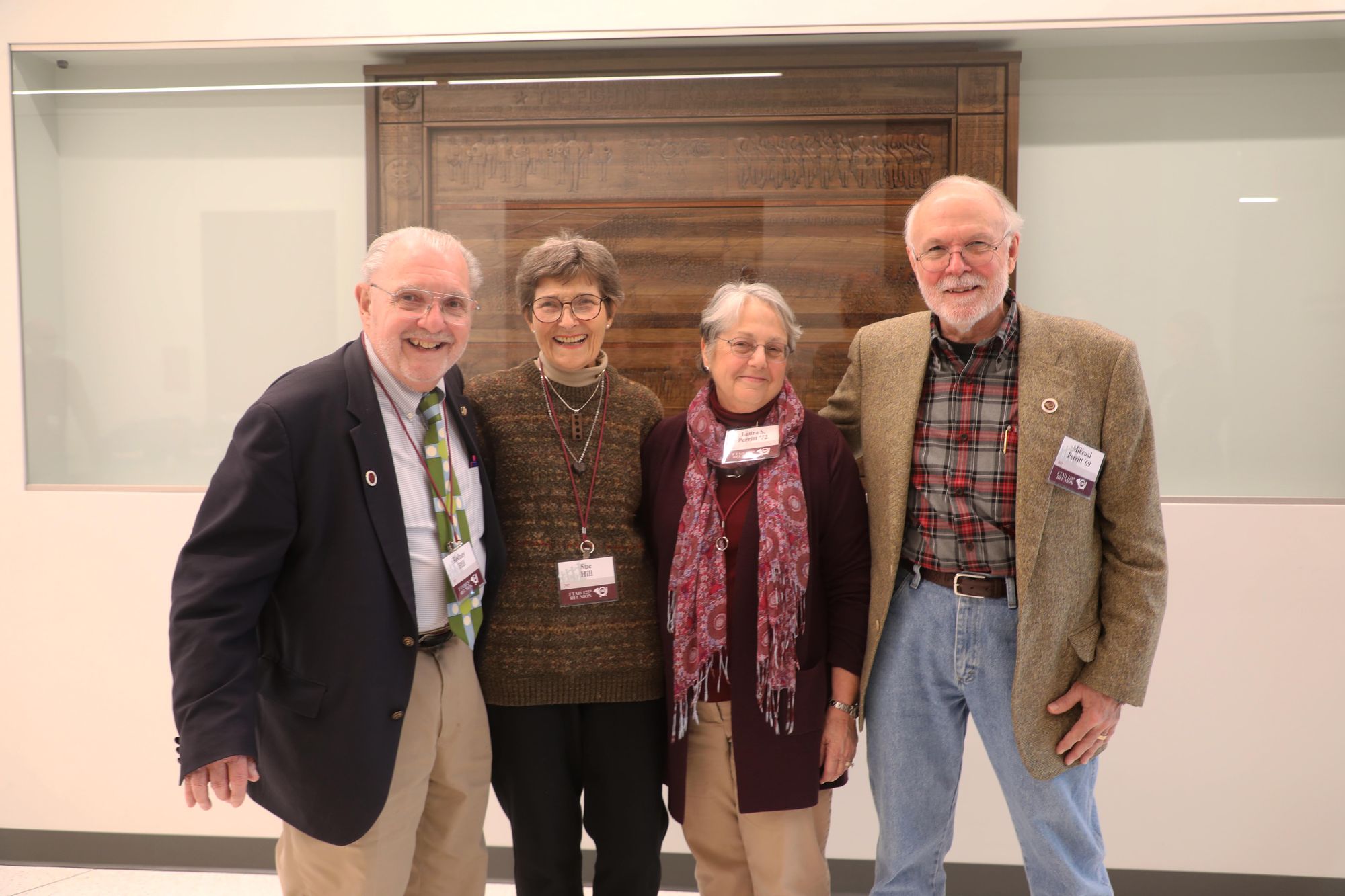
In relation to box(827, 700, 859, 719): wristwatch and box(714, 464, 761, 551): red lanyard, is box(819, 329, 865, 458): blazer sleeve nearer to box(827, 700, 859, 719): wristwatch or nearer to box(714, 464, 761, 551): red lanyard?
box(714, 464, 761, 551): red lanyard

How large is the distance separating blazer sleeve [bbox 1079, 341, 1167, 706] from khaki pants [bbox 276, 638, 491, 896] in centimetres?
126

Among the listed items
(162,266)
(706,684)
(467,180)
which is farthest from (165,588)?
(706,684)

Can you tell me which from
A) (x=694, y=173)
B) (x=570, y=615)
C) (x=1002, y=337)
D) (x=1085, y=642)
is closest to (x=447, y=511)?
(x=570, y=615)

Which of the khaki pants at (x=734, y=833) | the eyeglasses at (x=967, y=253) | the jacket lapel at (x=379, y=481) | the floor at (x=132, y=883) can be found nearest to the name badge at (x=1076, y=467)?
Result: the eyeglasses at (x=967, y=253)

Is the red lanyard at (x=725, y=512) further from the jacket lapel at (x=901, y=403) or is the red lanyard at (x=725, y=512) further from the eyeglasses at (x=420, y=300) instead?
the eyeglasses at (x=420, y=300)

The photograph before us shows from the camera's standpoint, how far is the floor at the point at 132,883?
2.92 m

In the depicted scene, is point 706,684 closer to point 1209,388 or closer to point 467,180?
point 467,180

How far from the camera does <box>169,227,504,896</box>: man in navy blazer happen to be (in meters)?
1.53

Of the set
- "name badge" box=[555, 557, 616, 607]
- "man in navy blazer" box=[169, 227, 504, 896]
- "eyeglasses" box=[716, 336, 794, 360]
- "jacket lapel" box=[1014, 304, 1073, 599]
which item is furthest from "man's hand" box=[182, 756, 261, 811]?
"jacket lapel" box=[1014, 304, 1073, 599]

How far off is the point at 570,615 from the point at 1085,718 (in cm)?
106

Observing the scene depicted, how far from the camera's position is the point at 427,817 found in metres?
1.90

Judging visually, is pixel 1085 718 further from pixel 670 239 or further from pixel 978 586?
pixel 670 239

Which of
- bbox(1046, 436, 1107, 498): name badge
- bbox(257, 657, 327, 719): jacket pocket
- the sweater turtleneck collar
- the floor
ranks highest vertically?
the sweater turtleneck collar

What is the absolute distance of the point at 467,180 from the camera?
9.33 ft
